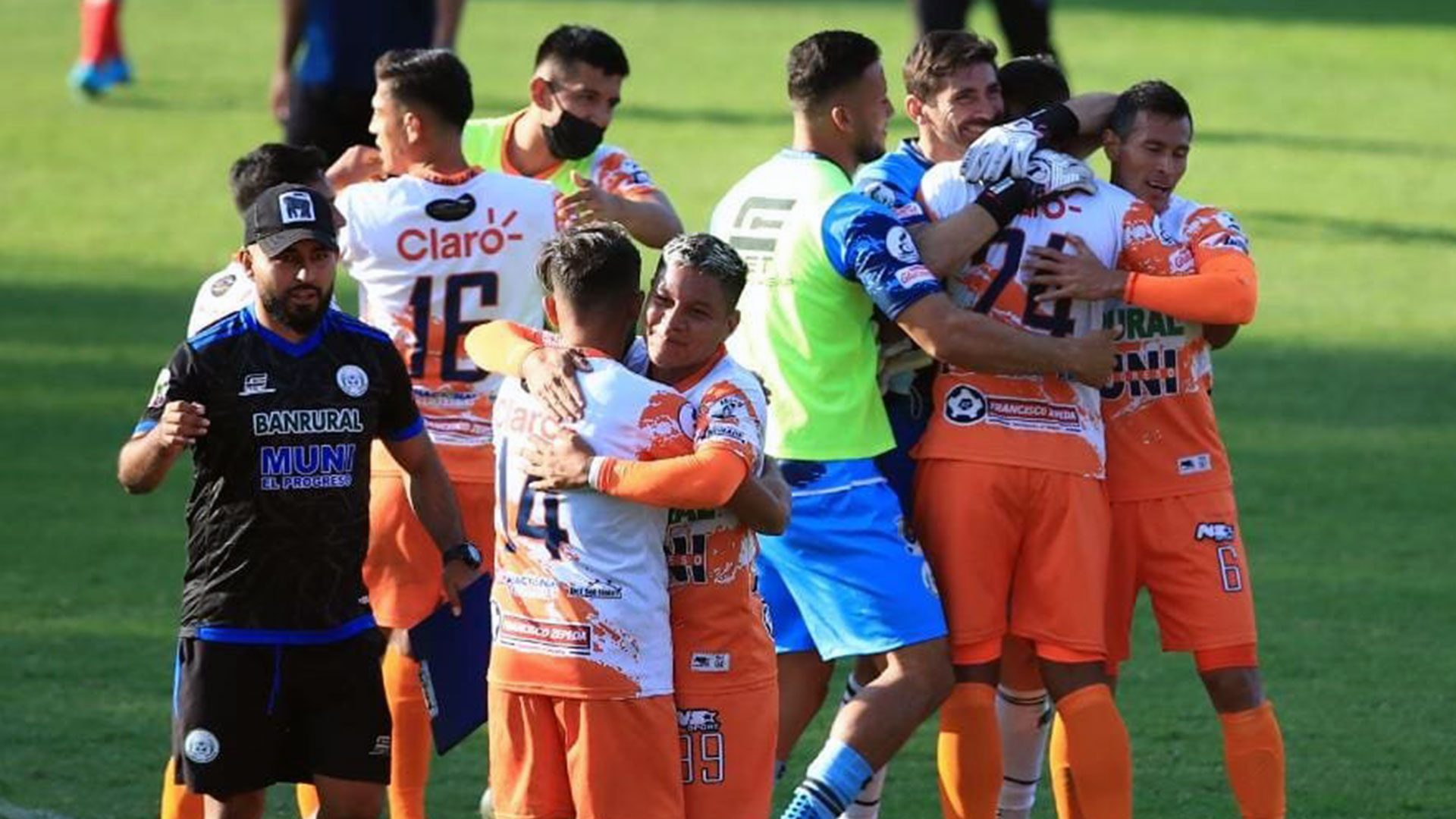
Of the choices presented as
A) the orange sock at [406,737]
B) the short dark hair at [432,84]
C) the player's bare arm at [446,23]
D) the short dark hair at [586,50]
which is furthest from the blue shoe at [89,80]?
the orange sock at [406,737]

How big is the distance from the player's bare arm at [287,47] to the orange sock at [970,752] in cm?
661

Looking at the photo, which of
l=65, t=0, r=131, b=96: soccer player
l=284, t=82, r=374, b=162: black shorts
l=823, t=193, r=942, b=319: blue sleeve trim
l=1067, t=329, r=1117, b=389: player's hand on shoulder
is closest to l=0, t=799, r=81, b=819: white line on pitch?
l=823, t=193, r=942, b=319: blue sleeve trim

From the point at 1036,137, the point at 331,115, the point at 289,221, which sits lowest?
the point at 289,221

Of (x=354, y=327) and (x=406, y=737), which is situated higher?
(x=354, y=327)

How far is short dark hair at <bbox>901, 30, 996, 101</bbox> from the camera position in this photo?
712cm

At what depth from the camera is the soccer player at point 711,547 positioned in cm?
601

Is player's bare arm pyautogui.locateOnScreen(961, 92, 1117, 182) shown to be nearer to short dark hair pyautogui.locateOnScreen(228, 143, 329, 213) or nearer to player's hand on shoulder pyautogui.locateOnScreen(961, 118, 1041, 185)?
player's hand on shoulder pyautogui.locateOnScreen(961, 118, 1041, 185)

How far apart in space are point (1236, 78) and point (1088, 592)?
17.4 meters

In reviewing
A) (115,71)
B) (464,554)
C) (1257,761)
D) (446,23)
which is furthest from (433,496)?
(115,71)

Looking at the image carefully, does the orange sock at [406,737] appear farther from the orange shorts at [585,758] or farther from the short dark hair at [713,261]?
the short dark hair at [713,261]

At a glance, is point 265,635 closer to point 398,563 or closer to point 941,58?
point 398,563

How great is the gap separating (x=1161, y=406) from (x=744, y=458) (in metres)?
1.73

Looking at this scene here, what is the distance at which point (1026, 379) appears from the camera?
22.6ft

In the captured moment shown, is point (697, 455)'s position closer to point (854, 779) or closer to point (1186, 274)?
point (854, 779)
